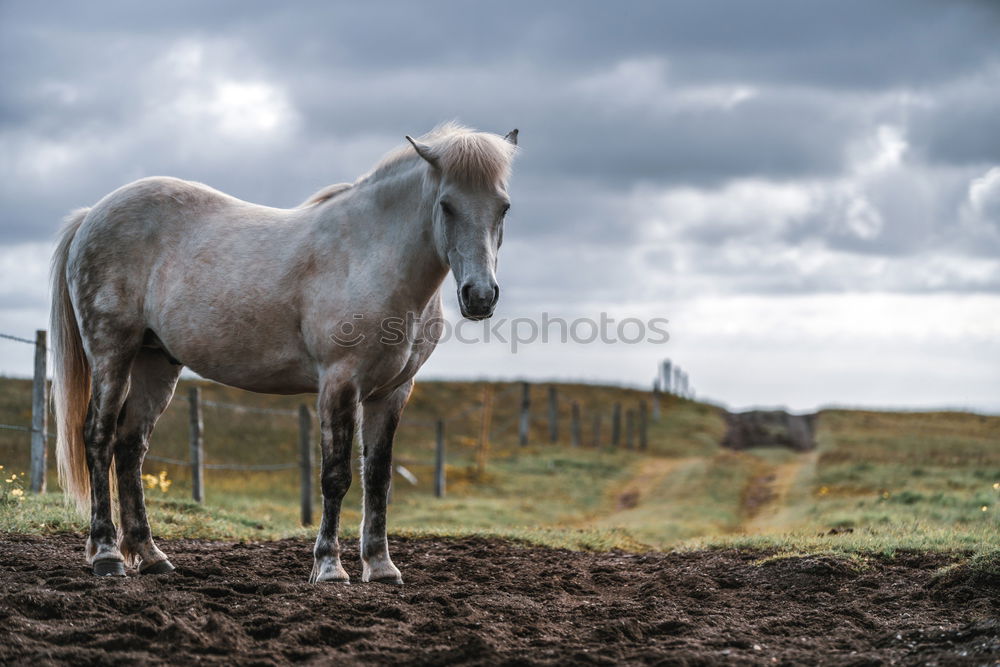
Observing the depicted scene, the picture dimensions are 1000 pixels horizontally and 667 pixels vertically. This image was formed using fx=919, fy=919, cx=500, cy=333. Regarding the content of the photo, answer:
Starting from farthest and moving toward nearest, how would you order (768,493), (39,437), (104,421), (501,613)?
(768,493) → (39,437) → (104,421) → (501,613)

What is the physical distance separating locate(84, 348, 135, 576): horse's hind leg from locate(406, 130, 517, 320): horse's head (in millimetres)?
2603

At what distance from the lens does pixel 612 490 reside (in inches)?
788

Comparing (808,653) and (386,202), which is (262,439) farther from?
(808,653)

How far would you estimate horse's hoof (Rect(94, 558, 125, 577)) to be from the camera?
20.2ft

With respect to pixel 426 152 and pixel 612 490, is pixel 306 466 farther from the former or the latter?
pixel 426 152

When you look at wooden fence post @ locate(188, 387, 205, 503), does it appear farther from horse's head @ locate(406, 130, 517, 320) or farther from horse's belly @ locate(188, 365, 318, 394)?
horse's head @ locate(406, 130, 517, 320)

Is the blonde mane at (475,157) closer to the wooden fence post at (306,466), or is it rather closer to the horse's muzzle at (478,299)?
the horse's muzzle at (478,299)

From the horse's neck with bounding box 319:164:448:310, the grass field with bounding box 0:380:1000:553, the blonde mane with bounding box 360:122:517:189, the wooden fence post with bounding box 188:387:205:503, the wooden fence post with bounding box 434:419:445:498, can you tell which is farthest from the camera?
the wooden fence post with bounding box 434:419:445:498

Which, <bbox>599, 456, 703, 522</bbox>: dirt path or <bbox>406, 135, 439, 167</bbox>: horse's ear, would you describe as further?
<bbox>599, 456, 703, 522</bbox>: dirt path

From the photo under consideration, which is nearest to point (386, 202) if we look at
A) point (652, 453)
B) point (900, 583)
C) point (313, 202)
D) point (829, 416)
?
point (313, 202)

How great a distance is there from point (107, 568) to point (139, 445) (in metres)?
0.98

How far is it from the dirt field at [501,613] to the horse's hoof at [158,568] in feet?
0.68

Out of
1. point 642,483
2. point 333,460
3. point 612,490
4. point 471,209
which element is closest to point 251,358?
point 333,460

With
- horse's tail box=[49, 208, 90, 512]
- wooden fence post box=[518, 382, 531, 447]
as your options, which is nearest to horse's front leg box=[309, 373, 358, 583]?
horse's tail box=[49, 208, 90, 512]
